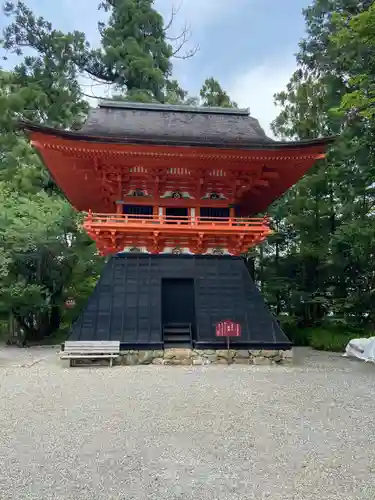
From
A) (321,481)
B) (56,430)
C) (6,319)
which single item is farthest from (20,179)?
(321,481)

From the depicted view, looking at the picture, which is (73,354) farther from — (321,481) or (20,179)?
(20,179)

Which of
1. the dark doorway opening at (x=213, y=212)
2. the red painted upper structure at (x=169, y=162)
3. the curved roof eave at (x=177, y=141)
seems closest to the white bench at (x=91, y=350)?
the red painted upper structure at (x=169, y=162)

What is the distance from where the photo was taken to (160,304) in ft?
36.9

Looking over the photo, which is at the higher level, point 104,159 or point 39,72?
point 39,72

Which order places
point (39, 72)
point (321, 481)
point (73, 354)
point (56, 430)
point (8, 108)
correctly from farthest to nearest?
point (39, 72) → point (8, 108) → point (73, 354) → point (56, 430) → point (321, 481)

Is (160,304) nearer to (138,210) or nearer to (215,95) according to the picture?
(138,210)

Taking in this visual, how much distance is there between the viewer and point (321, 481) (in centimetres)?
375

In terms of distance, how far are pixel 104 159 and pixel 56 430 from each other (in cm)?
724

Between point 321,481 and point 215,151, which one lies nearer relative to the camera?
A: point 321,481

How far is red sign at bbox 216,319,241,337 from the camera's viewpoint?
1052cm

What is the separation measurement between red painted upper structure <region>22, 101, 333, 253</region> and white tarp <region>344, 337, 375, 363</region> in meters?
4.51

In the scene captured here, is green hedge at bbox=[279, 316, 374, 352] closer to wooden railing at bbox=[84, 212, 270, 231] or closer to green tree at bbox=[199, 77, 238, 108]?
wooden railing at bbox=[84, 212, 270, 231]

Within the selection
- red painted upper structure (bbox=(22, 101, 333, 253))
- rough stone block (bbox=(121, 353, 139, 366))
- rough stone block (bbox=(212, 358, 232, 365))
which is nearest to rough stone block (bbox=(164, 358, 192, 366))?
rough stone block (bbox=(212, 358, 232, 365))

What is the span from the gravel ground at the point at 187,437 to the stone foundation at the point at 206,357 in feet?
5.62
